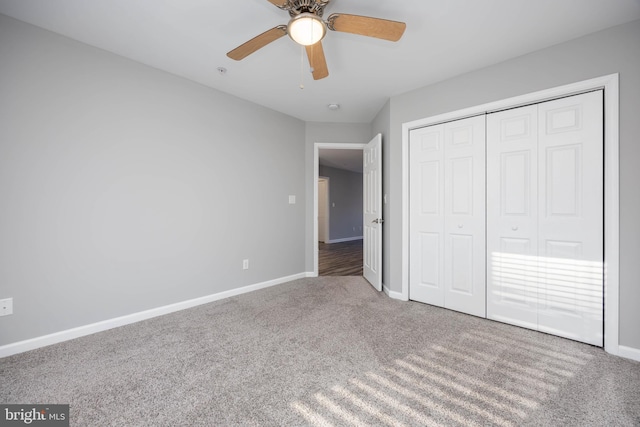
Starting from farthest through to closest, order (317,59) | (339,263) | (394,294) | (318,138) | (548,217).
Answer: (339,263), (318,138), (394,294), (548,217), (317,59)

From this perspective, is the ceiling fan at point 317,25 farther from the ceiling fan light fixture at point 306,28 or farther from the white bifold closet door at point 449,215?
the white bifold closet door at point 449,215

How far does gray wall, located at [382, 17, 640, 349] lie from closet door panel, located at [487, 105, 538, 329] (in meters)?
0.25

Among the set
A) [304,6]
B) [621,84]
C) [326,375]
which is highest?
[304,6]

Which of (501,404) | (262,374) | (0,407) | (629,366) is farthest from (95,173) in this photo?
(629,366)

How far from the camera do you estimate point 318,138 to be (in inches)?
163

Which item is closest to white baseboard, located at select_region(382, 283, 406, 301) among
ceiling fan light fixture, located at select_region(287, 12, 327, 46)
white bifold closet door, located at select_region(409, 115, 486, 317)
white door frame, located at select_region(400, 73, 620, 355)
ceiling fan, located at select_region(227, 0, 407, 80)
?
white bifold closet door, located at select_region(409, 115, 486, 317)

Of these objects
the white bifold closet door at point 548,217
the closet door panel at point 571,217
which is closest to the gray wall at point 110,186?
the white bifold closet door at point 548,217

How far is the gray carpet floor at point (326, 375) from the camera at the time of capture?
135 cm

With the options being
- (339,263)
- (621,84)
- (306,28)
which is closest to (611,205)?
(621,84)

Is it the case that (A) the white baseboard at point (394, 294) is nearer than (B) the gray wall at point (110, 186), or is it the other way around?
(B) the gray wall at point (110, 186)

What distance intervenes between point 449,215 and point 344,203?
6295 millimetres

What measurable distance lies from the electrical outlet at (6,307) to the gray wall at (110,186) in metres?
0.03

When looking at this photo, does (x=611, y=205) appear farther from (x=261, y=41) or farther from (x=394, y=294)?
(x=261, y=41)

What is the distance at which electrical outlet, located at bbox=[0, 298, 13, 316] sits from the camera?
1884 millimetres
